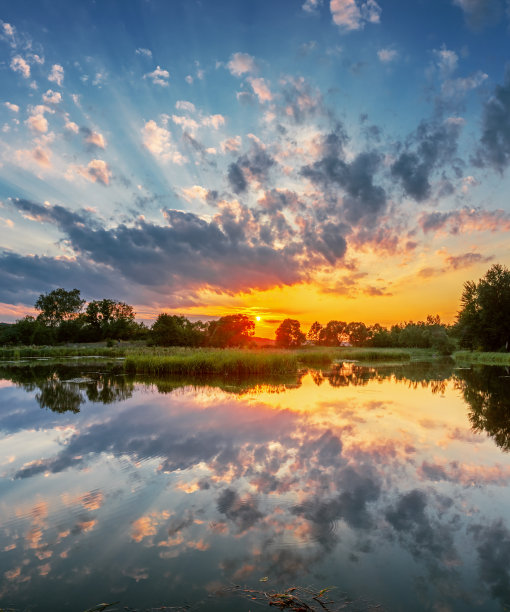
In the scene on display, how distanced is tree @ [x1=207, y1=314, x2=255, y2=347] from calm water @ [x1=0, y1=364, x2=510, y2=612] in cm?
6022

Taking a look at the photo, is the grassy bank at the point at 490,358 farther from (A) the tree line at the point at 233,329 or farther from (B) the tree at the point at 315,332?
(B) the tree at the point at 315,332

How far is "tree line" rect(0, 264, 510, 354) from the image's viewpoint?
5162 cm

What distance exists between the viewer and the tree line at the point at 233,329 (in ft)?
169

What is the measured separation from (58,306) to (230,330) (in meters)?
45.5

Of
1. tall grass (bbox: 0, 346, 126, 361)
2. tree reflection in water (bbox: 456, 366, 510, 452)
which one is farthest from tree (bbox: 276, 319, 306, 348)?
tree reflection in water (bbox: 456, 366, 510, 452)

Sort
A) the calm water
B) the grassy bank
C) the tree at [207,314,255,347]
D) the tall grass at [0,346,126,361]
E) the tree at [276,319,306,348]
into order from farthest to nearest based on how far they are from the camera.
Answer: the tree at [276,319,306,348]
the tree at [207,314,255,347]
the tall grass at [0,346,126,361]
the grassy bank
the calm water

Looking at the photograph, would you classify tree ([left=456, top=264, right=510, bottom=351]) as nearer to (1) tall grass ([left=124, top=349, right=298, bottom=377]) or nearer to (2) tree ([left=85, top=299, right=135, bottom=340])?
(1) tall grass ([left=124, top=349, right=298, bottom=377])

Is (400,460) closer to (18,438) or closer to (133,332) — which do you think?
(18,438)

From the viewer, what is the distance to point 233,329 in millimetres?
74812

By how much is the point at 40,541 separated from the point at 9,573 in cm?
58

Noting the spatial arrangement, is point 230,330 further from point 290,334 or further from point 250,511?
point 250,511

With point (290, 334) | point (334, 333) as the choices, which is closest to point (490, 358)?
point (290, 334)

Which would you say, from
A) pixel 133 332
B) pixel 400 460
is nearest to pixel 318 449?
pixel 400 460

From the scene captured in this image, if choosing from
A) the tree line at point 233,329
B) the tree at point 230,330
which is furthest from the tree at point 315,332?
the tree at point 230,330
